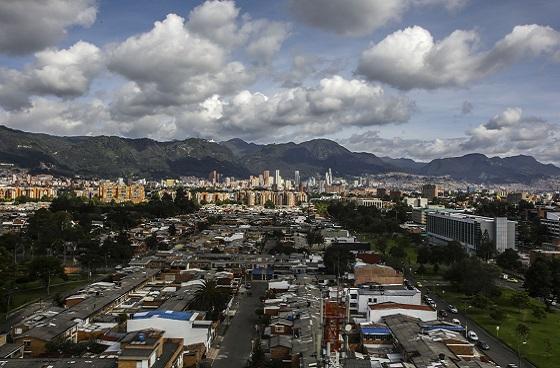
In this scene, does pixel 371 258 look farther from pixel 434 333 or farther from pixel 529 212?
pixel 529 212

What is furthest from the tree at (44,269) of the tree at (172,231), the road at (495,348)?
the tree at (172,231)

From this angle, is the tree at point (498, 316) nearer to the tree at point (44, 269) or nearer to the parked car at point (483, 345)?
the parked car at point (483, 345)

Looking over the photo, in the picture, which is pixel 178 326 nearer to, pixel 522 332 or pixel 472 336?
pixel 472 336

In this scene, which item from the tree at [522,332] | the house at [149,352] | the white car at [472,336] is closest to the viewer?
the house at [149,352]

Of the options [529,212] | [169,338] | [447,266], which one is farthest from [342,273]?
[529,212]

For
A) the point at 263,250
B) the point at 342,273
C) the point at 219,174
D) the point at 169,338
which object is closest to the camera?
the point at 169,338

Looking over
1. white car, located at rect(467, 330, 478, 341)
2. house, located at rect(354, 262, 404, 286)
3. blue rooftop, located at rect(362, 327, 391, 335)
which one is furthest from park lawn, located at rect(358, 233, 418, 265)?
blue rooftop, located at rect(362, 327, 391, 335)
